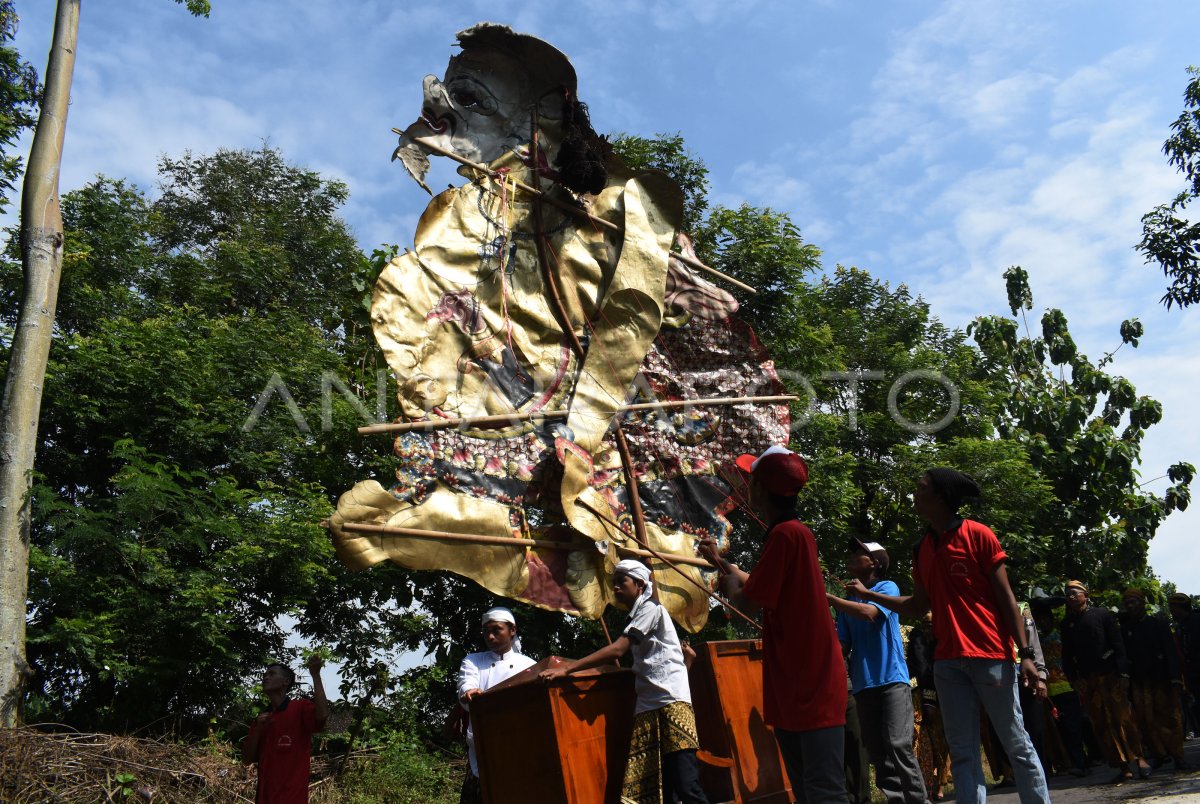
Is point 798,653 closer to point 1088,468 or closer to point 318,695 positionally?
point 318,695

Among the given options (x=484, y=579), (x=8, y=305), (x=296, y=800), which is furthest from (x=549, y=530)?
(x=8, y=305)

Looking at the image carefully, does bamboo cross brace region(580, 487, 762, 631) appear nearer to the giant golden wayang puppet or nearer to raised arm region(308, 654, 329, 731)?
the giant golden wayang puppet

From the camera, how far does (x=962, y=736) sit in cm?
459

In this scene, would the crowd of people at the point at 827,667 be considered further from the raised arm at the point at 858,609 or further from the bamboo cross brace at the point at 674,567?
the bamboo cross brace at the point at 674,567

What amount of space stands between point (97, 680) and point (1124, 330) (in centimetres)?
2110

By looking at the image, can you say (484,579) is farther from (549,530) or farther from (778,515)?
(778,515)

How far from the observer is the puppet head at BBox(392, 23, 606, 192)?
285 inches

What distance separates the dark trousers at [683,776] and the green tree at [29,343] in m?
5.54

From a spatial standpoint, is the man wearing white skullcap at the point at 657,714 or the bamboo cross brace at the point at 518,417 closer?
the man wearing white skullcap at the point at 657,714

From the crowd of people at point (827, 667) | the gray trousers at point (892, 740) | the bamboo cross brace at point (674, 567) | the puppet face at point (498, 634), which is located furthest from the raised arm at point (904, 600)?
the puppet face at point (498, 634)

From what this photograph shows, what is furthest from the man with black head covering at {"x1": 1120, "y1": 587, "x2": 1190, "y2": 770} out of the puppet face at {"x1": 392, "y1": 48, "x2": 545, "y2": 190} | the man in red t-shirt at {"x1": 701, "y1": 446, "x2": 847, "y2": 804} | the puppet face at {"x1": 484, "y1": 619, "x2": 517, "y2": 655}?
the puppet face at {"x1": 392, "y1": 48, "x2": 545, "y2": 190}

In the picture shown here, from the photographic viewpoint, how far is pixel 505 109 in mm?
7531

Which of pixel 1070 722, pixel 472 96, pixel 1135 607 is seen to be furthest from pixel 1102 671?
pixel 472 96

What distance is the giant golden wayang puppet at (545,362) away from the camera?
650cm
